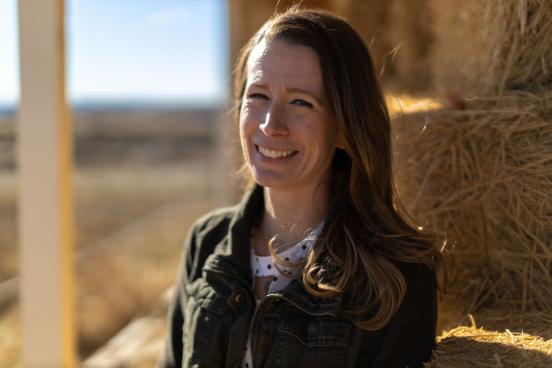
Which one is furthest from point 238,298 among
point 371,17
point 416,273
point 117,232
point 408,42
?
point 117,232

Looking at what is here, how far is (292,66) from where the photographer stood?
Result: 1564 mm

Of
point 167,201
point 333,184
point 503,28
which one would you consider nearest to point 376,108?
point 333,184

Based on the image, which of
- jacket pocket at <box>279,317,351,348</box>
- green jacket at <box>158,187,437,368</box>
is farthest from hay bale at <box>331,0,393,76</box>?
jacket pocket at <box>279,317,351,348</box>

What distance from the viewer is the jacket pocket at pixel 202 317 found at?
1.61 meters

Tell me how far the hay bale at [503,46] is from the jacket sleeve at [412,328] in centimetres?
65

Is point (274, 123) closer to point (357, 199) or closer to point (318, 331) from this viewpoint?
point (357, 199)

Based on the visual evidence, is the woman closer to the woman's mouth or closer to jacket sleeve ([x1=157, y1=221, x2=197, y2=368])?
the woman's mouth

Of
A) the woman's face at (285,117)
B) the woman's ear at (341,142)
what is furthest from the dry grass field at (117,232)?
the woman's ear at (341,142)

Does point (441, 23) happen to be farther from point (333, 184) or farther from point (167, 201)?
point (167, 201)

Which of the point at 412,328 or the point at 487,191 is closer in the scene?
the point at 412,328

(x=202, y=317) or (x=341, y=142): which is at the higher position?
(x=341, y=142)

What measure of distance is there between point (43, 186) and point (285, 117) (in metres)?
1.25

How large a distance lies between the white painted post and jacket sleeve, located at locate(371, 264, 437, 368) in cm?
145

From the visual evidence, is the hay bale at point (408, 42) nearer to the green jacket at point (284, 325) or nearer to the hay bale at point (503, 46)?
the hay bale at point (503, 46)
